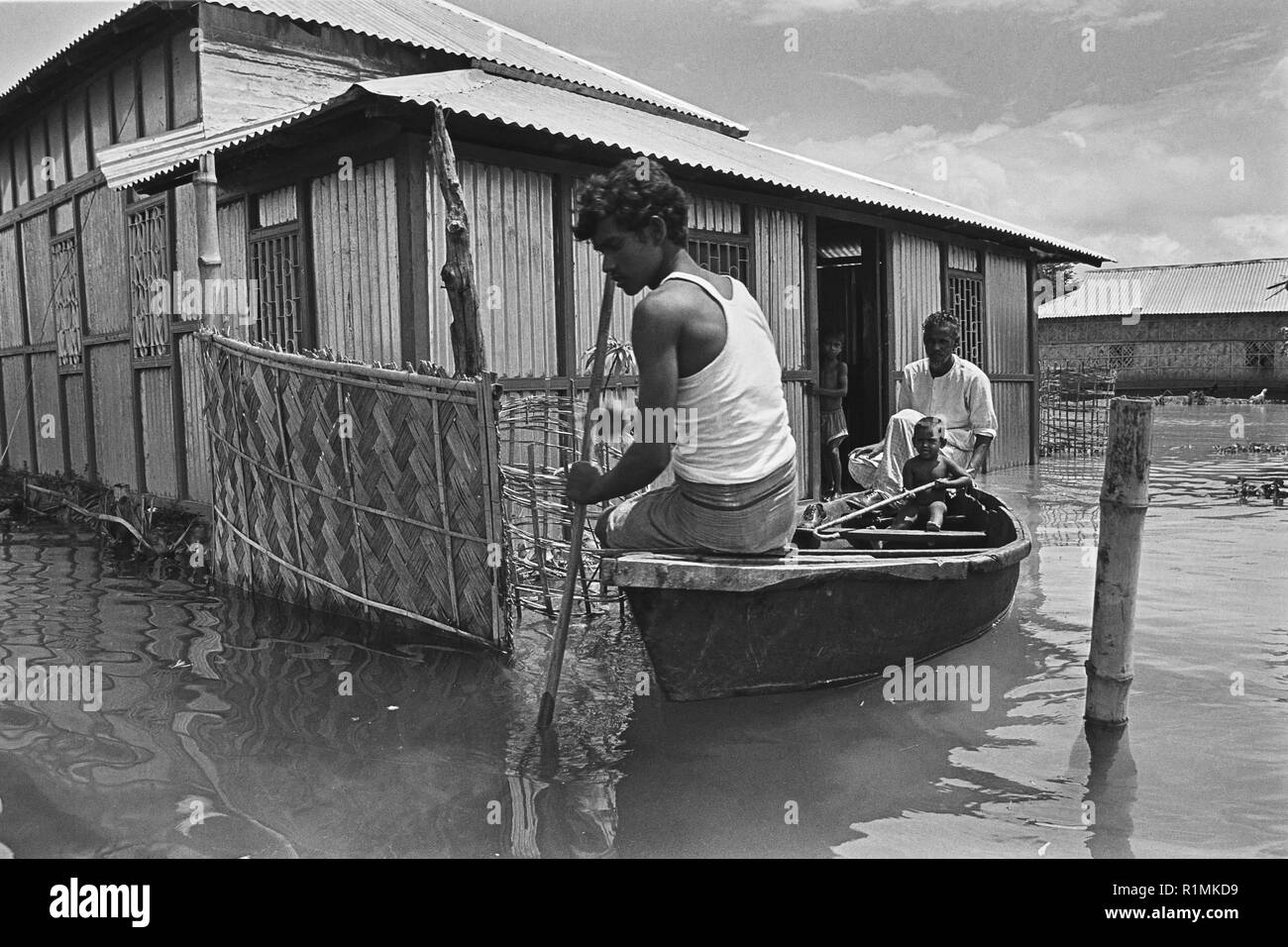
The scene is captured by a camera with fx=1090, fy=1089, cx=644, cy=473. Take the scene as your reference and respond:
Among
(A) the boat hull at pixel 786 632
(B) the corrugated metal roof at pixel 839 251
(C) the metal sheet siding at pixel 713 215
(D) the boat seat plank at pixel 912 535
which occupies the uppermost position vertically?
(B) the corrugated metal roof at pixel 839 251

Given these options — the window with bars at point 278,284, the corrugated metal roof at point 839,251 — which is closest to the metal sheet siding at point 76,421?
the window with bars at point 278,284

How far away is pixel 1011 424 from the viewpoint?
1611cm

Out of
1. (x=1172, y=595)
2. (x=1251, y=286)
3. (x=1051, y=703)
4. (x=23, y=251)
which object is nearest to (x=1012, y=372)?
(x=1172, y=595)

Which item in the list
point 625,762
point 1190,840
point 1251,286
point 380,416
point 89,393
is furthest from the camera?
point 1251,286

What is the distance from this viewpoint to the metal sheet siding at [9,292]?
14711mm

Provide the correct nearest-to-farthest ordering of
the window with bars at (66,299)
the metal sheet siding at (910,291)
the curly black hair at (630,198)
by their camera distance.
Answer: the curly black hair at (630,198), the window with bars at (66,299), the metal sheet siding at (910,291)

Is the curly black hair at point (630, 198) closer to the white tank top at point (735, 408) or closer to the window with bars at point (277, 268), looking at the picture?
the white tank top at point (735, 408)

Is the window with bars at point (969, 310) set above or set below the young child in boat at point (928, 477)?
above

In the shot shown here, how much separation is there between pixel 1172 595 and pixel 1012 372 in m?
8.86

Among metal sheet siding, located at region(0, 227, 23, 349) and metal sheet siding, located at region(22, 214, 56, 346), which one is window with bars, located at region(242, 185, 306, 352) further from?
metal sheet siding, located at region(0, 227, 23, 349)

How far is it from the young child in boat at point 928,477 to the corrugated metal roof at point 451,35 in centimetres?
664

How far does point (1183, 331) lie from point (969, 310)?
26.0m
